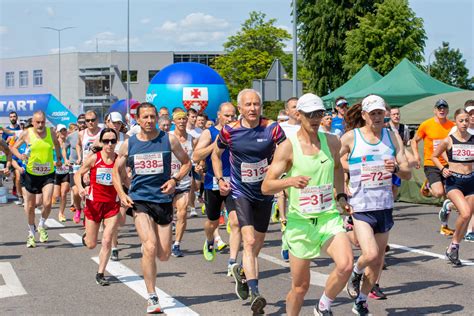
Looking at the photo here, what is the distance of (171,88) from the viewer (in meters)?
31.2

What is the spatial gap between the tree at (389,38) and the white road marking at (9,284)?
39.5m

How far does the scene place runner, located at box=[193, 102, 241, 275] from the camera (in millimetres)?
8797

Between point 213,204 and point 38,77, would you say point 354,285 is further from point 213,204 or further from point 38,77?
point 38,77

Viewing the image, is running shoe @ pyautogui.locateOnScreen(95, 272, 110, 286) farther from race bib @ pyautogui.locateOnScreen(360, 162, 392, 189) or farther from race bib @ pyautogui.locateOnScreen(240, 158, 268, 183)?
race bib @ pyautogui.locateOnScreen(360, 162, 392, 189)

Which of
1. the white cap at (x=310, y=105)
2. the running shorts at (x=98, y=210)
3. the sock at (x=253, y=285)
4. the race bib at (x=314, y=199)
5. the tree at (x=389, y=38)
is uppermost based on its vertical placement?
the tree at (x=389, y=38)

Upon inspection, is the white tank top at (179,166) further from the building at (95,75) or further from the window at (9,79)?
the window at (9,79)

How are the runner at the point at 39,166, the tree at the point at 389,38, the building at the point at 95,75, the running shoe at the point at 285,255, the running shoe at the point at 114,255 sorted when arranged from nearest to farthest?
the running shoe at the point at 285,255, the running shoe at the point at 114,255, the runner at the point at 39,166, the tree at the point at 389,38, the building at the point at 95,75

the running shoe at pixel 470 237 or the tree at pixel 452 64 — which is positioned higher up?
the tree at pixel 452 64

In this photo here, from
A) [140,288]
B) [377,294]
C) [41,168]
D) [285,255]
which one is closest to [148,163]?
[140,288]

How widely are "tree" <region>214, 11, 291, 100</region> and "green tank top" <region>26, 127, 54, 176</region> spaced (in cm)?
6568

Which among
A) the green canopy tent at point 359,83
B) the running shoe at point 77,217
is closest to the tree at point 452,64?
the green canopy tent at point 359,83

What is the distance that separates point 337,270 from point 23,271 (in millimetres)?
5447

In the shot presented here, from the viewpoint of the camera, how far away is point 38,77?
100812 millimetres

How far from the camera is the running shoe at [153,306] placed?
291 inches
